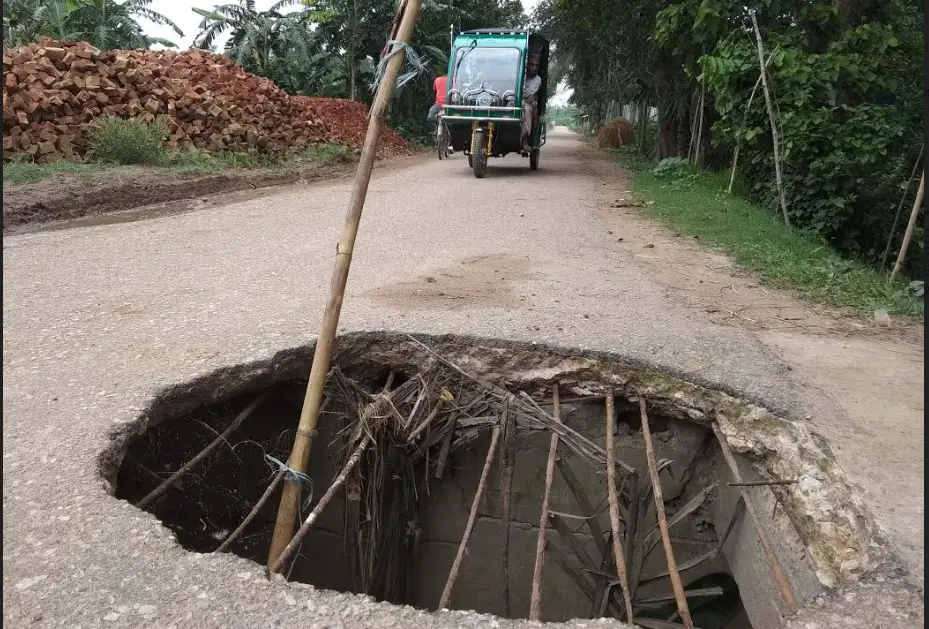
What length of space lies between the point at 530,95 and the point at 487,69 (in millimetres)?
955

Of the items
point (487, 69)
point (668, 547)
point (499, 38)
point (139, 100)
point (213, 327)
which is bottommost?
point (668, 547)

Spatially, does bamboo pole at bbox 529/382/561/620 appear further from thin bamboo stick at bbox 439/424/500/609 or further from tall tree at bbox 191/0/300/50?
tall tree at bbox 191/0/300/50

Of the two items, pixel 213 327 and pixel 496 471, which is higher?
pixel 213 327

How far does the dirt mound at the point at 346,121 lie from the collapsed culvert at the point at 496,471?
38.4 feet

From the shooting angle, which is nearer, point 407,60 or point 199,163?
point 407,60

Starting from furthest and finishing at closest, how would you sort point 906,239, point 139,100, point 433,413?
point 139,100 → point 906,239 → point 433,413

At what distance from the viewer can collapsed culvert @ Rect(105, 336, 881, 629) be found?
9.62 ft

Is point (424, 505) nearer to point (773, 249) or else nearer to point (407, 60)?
A: point (407, 60)

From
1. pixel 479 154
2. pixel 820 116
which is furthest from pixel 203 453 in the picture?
pixel 479 154

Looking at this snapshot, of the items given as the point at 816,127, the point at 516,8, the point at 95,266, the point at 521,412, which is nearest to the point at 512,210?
the point at 816,127

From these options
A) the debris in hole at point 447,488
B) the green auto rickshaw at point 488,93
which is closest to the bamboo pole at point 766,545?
the debris in hole at point 447,488

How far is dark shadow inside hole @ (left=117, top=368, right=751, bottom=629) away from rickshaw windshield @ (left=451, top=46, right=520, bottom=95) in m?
9.39

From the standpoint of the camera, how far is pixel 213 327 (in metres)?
3.76

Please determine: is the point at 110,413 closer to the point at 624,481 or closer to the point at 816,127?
the point at 624,481
